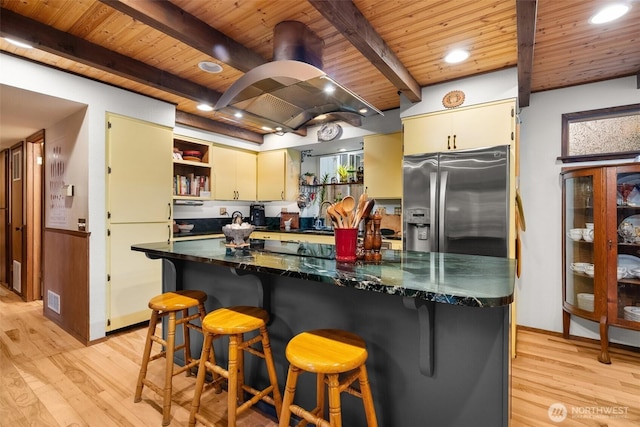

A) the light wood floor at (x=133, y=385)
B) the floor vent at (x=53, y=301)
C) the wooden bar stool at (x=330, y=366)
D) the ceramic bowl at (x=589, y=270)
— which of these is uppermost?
the ceramic bowl at (x=589, y=270)

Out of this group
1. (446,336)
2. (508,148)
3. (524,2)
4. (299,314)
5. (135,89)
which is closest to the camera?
(446,336)

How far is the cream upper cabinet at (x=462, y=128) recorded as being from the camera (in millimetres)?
2625

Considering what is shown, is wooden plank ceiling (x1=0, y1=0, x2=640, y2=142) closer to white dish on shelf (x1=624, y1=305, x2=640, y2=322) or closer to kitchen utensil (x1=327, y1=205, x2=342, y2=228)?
kitchen utensil (x1=327, y1=205, x2=342, y2=228)

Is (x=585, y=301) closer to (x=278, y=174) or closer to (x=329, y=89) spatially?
(x=329, y=89)

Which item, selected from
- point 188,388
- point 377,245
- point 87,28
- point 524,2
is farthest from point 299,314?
point 87,28

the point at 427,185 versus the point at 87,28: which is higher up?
the point at 87,28

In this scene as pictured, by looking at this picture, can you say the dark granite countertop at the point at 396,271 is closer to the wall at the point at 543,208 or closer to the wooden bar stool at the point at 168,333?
the wooden bar stool at the point at 168,333

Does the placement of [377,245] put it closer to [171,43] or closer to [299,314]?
[299,314]

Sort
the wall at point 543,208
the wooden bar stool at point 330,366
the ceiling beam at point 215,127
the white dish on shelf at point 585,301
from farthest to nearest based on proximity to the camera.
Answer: the ceiling beam at point 215,127 < the wall at point 543,208 < the white dish on shelf at point 585,301 < the wooden bar stool at point 330,366

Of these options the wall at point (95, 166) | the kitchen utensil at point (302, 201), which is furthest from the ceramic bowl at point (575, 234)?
the wall at point (95, 166)

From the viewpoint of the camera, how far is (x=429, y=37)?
2.17 meters

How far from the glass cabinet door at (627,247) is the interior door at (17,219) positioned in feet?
21.8

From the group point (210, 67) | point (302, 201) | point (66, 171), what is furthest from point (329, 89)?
point (66, 171)

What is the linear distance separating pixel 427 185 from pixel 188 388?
251 cm
